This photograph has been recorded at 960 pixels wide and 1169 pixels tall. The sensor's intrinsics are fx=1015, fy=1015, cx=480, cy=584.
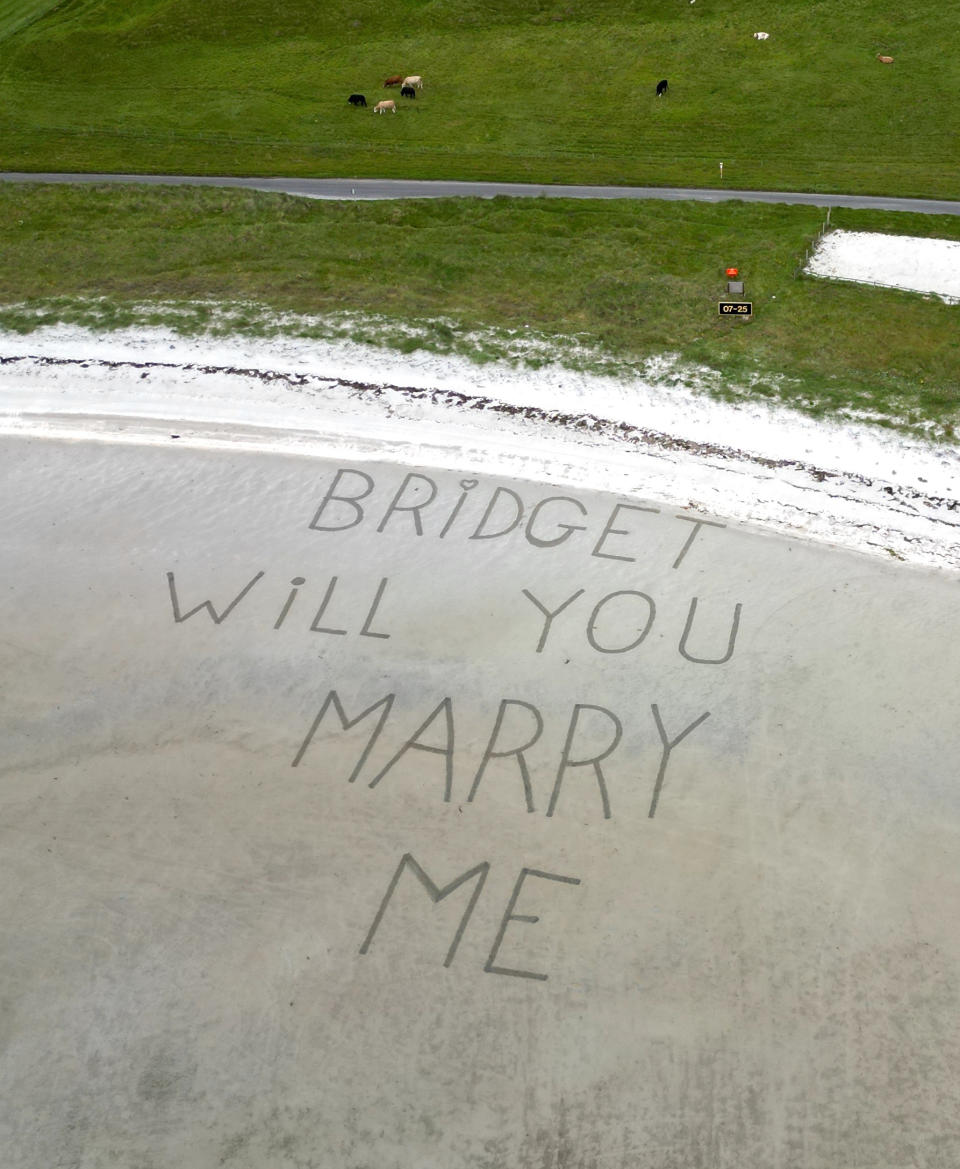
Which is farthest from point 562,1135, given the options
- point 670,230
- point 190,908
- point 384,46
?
point 384,46

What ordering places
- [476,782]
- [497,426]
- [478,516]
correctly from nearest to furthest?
1. [476,782]
2. [478,516]
3. [497,426]

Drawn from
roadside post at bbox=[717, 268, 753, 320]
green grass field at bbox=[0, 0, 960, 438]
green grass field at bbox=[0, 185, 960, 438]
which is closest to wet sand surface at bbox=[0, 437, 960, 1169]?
green grass field at bbox=[0, 185, 960, 438]

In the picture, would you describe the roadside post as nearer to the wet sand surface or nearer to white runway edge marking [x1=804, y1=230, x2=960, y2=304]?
white runway edge marking [x1=804, y1=230, x2=960, y2=304]

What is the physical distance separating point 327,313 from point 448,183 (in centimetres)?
1679

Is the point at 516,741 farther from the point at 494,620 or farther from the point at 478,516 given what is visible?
the point at 478,516

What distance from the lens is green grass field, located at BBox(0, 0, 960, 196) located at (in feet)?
144

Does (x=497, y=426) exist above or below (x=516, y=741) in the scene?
above

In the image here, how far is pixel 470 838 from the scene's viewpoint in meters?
16.6

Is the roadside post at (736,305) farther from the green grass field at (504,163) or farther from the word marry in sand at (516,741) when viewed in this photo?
the word marry in sand at (516,741)

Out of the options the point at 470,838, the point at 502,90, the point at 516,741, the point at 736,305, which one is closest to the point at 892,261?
the point at 736,305

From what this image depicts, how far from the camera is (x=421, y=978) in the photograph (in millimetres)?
14883

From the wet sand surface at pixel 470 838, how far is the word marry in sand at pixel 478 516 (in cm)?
8

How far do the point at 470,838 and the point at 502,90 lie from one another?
4596 centimetres

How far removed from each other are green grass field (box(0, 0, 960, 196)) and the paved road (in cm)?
91
